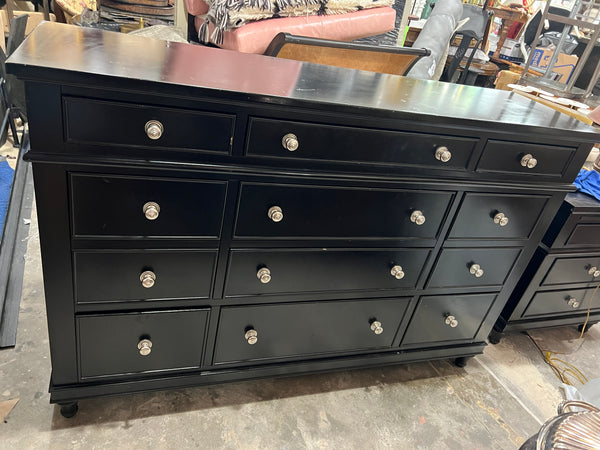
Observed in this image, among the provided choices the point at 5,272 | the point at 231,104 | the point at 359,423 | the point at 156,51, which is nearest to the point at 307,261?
the point at 231,104

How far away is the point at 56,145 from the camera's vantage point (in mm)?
971

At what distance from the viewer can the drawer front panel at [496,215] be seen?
1.45 meters

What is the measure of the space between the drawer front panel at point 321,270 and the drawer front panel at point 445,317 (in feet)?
0.56

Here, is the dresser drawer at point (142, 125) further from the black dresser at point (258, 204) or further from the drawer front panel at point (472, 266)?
the drawer front panel at point (472, 266)

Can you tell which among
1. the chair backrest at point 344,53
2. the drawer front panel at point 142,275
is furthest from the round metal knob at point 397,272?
the chair backrest at point 344,53

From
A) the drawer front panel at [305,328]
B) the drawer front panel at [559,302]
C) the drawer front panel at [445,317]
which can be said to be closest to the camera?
the drawer front panel at [305,328]

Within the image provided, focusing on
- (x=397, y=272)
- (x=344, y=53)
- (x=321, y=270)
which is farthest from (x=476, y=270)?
(x=344, y=53)

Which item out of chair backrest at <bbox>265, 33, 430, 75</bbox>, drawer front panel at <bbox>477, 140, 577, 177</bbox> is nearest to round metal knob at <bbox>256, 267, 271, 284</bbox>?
drawer front panel at <bbox>477, 140, 577, 177</bbox>

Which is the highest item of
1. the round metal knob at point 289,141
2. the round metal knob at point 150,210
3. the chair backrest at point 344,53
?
the chair backrest at point 344,53

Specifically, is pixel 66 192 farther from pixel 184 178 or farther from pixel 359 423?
pixel 359 423

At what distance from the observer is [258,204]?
1208mm

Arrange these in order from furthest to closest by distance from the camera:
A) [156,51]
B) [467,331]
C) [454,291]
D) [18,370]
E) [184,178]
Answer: [467,331]
[454,291]
[18,370]
[156,51]
[184,178]

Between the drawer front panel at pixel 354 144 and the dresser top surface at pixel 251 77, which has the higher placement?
the dresser top surface at pixel 251 77

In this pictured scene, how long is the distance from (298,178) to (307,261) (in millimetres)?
304
